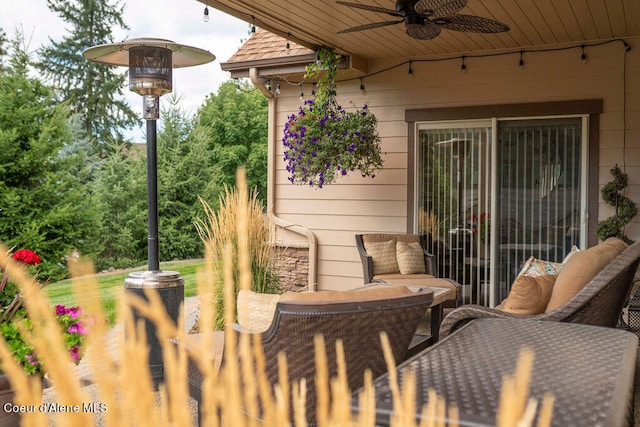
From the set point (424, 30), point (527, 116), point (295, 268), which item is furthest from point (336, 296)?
point (295, 268)

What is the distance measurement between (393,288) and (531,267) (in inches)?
84.9

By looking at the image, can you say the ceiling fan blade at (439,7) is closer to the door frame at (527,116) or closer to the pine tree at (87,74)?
the door frame at (527,116)

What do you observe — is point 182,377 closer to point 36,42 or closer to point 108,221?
point 108,221

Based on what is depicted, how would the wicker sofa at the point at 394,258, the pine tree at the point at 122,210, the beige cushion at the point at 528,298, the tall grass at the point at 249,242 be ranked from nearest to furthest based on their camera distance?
1. the beige cushion at the point at 528,298
2. the tall grass at the point at 249,242
3. the wicker sofa at the point at 394,258
4. the pine tree at the point at 122,210

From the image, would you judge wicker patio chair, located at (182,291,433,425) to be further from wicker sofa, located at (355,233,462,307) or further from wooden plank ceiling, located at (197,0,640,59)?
wicker sofa, located at (355,233,462,307)

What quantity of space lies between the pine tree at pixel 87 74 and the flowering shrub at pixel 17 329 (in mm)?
11587

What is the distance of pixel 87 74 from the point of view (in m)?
14.7

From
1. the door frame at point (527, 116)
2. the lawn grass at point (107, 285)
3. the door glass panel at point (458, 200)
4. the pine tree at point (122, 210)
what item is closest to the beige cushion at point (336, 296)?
the door frame at point (527, 116)

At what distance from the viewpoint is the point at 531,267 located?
435 centimetres

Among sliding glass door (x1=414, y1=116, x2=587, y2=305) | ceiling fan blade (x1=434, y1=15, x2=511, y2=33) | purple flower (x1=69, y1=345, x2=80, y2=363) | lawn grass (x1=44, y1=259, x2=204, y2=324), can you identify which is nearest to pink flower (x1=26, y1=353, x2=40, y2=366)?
purple flower (x1=69, y1=345, x2=80, y2=363)

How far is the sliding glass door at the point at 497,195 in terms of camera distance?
606cm

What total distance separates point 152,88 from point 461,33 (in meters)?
2.91

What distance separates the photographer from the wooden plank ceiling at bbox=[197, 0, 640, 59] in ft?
16.6

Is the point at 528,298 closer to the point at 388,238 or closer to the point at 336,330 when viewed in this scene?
the point at 336,330
